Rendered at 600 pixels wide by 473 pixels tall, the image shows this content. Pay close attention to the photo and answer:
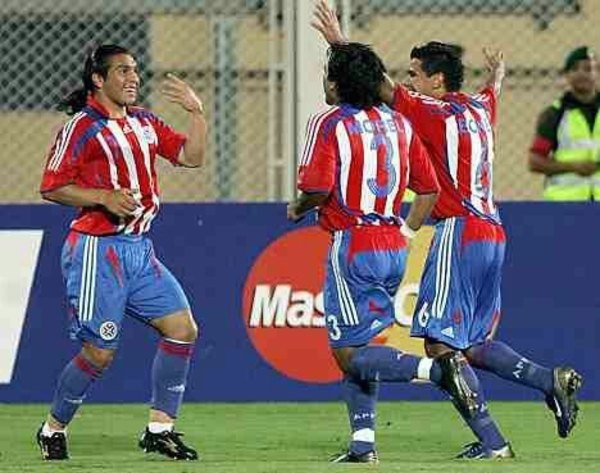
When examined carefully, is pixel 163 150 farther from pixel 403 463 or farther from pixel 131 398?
pixel 131 398

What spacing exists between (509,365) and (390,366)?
1.06 metres

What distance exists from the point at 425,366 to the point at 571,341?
3884 millimetres

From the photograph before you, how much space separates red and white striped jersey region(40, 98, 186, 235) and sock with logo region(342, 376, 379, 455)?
1.32m

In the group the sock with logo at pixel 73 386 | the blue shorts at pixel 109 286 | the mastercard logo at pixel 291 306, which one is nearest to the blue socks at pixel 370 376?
the blue shorts at pixel 109 286

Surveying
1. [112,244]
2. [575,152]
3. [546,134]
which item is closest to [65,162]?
[112,244]

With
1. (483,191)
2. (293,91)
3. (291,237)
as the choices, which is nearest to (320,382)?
(291,237)

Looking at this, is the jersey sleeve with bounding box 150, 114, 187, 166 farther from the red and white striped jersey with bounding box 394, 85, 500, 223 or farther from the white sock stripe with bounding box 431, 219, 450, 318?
the white sock stripe with bounding box 431, 219, 450, 318

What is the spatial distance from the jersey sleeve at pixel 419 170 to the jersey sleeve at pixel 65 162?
5.18 ft

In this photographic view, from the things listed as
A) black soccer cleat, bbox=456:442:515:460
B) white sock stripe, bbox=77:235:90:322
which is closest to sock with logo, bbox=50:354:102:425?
white sock stripe, bbox=77:235:90:322

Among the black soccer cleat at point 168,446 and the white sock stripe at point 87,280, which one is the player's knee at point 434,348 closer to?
the black soccer cleat at point 168,446

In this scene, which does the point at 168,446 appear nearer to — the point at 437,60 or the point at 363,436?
the point at 363,436

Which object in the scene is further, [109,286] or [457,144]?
[457,144]

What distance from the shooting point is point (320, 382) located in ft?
45.1

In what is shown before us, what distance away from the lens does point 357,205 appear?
10508mm
